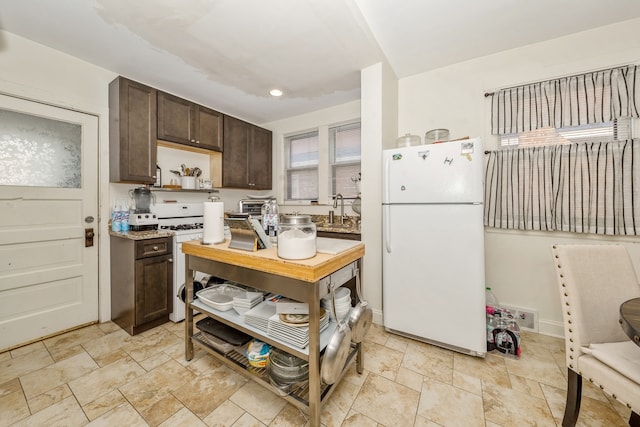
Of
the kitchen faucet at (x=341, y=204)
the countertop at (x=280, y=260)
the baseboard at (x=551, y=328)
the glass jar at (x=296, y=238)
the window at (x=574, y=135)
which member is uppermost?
the window at (x=574, y=135)

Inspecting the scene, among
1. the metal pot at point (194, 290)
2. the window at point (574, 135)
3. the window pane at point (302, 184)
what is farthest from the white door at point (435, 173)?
the window pane at point (302, 184)

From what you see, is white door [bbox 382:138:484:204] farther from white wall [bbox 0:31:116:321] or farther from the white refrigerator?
white wall [bbox 0:31:116:321]

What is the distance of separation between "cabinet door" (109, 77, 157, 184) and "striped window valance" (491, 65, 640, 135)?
3506 millimetres

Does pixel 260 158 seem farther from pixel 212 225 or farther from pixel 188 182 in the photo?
pixel 212 225

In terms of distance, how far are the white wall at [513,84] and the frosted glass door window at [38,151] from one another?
3503 millimetres

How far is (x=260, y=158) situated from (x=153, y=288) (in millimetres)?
2343

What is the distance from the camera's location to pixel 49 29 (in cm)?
193

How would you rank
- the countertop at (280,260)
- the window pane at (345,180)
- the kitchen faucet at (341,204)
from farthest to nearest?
the window pane at (345,180) → the kitchen faucet at (341,204) → the countertop at (280,260)

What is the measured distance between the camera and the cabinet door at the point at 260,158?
3.80 metres

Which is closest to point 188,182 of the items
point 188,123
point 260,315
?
point 188,123

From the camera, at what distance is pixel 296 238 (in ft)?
3.94

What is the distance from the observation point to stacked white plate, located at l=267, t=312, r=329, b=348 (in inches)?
49.3

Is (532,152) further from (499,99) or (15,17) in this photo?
(15,17)

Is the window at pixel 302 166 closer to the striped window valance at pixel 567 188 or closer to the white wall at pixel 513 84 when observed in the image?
the white wall at pixel 513 84
